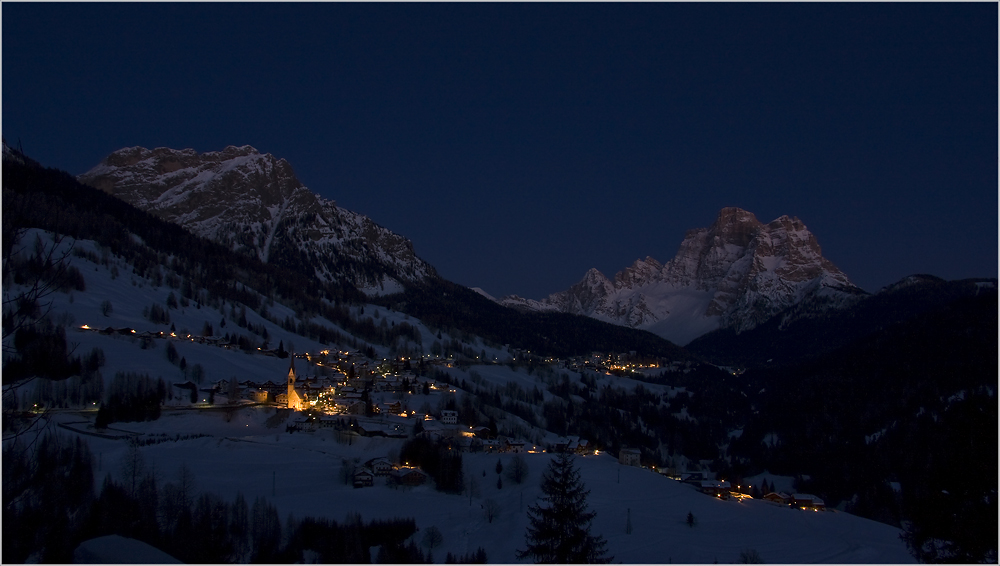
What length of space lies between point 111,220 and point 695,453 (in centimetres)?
14219

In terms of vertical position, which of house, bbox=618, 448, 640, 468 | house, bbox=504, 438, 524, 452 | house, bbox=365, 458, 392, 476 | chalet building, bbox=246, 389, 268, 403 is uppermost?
chalet building, bbox=246, 389, 268, 403

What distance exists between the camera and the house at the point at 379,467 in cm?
6291

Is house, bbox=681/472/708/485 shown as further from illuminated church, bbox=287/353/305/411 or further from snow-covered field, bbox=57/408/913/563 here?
illuminated church, bbox=287/353/305/411

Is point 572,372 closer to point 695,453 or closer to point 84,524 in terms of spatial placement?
point 695,453

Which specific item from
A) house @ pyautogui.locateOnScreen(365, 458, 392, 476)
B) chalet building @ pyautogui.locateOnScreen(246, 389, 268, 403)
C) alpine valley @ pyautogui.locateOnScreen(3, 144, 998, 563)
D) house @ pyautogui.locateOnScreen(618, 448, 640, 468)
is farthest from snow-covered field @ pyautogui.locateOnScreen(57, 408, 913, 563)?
chalet building @ pyautogui.locateOnScreen(246, 389, 268, 403)

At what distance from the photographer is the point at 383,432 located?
8050cm

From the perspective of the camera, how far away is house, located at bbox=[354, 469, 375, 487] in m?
58.7

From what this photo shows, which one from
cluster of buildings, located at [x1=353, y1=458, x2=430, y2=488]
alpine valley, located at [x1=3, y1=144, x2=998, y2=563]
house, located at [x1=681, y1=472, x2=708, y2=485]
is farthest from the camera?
house, located at [x1=681, y1=472, x2=708, y2=485]

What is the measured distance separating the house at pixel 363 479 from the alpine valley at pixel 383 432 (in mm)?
210

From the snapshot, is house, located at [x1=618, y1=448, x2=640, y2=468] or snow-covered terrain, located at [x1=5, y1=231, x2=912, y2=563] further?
house, located at [x1=618, y1=448, x2=640, y2=468]

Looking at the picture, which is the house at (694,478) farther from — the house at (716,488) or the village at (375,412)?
the house at (716,488)

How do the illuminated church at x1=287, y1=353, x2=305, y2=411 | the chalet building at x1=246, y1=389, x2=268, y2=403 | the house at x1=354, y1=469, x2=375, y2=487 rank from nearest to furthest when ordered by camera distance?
the house at x1=354, y1=469, x2=375, y2=487 < the chalet building at x1=246, y1=389, x2=268, y2=403 < the illuminated church at x1=287, y1=353, x2=305, y2=411

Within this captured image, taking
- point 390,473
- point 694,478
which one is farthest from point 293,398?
point 694,478

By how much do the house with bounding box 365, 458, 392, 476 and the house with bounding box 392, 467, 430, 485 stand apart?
814 millimetres
